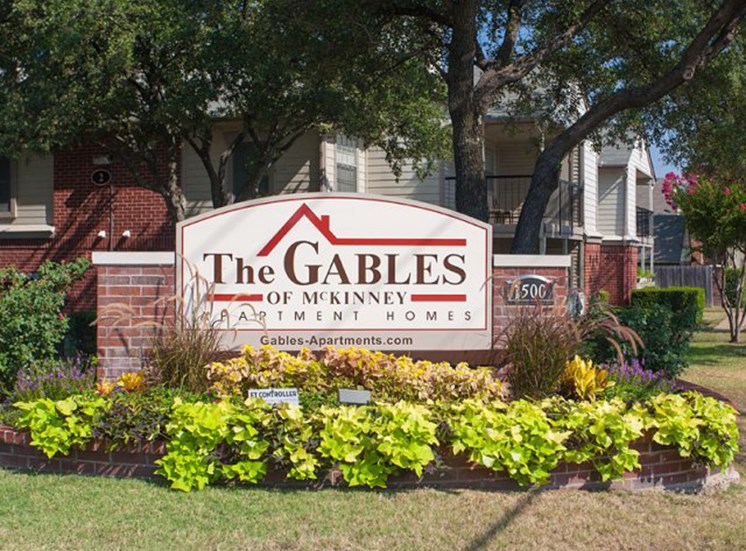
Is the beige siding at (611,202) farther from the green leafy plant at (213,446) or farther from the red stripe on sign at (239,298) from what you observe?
the green leafy plant at (213,446)

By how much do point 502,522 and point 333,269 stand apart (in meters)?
3.05

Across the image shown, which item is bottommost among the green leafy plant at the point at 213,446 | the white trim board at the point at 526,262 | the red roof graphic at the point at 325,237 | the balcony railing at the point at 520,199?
the green leafy plant at the point at 213,446

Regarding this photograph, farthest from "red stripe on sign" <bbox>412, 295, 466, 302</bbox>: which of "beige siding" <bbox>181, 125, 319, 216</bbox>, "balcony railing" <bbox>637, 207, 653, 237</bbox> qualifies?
"balcony railing" <bbox>637, 207, 653, 237</bbox>

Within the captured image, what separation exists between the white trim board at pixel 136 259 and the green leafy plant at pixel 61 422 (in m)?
1.53

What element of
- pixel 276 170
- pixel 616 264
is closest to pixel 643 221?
pixel 616 264

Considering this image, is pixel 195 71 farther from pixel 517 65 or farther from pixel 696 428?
pixel 696 428

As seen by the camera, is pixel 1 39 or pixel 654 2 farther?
pixel 1 39

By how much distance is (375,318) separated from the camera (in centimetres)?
791

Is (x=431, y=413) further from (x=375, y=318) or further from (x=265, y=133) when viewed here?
(x=265, y=133)

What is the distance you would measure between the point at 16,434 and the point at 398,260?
3.42 metres

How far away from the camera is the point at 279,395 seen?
652 cm

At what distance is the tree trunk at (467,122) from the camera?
1191 centimetres

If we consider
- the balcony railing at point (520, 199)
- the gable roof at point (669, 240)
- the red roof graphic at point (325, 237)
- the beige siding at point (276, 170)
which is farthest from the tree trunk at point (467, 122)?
the gable roof at point (669, 240)

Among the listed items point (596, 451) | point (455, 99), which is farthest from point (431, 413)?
point (455, 99)
